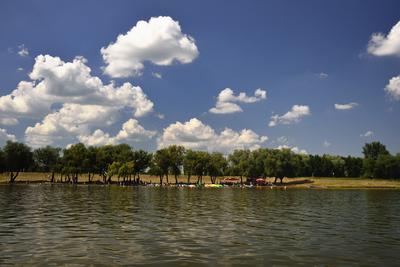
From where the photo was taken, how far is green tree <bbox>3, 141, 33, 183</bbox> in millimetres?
190000

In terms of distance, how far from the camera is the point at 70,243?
2705 centimetres

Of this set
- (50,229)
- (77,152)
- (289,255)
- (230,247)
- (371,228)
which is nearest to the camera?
(289,255)

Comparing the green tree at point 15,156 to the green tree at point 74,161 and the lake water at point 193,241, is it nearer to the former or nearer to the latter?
the green tree at point 74,161

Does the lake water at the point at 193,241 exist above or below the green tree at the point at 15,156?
below

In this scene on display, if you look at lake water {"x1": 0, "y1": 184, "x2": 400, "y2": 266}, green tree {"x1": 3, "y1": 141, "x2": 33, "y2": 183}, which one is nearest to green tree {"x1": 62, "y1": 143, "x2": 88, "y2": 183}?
green tree {"x1": 3, "y1": 141, "x2": 33, "y2": 183}

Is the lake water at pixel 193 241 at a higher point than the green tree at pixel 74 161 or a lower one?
lower

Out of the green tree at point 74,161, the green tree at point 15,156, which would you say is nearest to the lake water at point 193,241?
the green tree at point 74,161

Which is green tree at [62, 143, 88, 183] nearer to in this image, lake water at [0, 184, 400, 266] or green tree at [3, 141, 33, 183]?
green tree at [3, 141, 33, 183]

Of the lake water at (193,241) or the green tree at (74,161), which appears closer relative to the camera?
the lake water at (193,241)

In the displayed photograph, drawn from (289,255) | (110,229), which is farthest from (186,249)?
(110,229)

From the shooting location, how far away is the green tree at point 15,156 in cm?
19000

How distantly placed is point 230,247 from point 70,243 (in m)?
10.6

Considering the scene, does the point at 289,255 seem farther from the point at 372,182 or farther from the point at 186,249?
the point at 372,182

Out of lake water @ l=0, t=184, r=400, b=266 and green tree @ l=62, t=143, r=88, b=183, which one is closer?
lake water @ l=0, t=184, r=400, b=266
